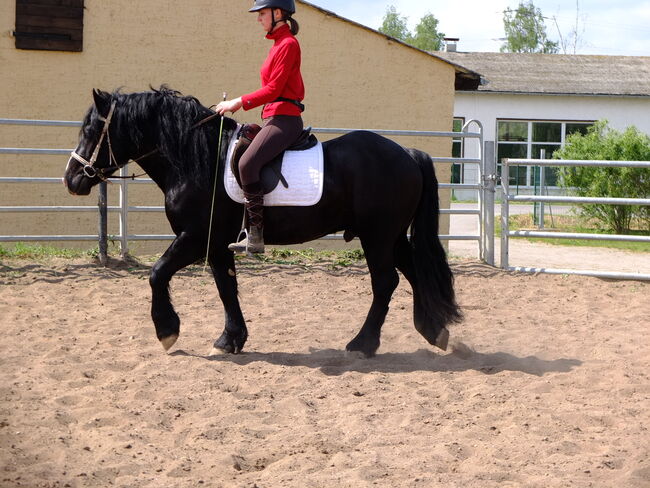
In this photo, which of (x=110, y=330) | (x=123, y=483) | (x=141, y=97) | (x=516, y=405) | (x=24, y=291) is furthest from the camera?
(x=24, y=291)

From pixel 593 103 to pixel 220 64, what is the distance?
21.5 meters

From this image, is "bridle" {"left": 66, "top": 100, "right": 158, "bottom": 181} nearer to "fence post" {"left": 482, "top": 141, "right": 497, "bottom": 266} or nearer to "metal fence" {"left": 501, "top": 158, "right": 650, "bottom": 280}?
"metal fence" {"left": 501, "top": 158, "right": 650, "bottom": 280}

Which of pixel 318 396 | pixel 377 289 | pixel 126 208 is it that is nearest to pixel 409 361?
pixel 377 289

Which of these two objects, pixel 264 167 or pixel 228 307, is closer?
pixel 264 167

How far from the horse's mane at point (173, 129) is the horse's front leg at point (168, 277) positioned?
44 cm

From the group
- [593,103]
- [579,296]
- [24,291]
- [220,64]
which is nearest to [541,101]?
[593,103]

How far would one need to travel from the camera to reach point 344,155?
20.0ft

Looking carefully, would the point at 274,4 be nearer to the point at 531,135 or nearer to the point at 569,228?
the point at 569,228

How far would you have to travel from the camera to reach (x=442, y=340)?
6145mm

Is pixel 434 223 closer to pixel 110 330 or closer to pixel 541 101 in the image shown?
pixel 110 330

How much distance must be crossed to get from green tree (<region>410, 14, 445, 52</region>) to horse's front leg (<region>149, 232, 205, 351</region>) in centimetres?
6355

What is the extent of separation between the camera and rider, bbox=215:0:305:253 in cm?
569

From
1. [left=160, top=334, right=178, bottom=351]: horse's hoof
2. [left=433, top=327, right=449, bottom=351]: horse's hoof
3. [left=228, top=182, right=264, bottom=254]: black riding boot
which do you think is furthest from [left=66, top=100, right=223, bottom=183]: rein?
[left=433, top=327, right=449, bottom=351]: horse's hoof

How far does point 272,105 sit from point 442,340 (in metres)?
2.05
